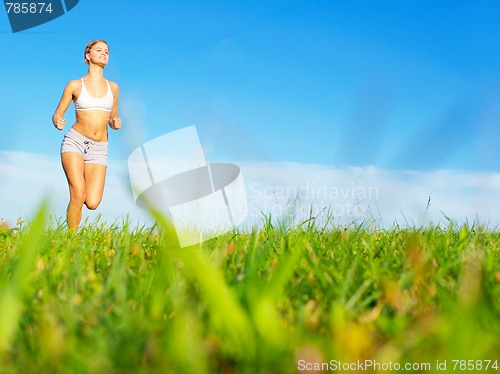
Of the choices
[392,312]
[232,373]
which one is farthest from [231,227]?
[232,373]

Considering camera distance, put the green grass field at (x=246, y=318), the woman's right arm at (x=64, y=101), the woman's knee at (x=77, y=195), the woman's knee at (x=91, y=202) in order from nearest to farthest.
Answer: the green grass field at (x=246, y=318)
the woman's knee at (x=77, y=195)
the woman's right arm at (x=64, y=101)
the woman's knee at (x=91, y=202)

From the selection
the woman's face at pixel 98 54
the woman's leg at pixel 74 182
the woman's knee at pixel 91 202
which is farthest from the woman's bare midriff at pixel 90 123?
the woman's knee at pixel 91 202

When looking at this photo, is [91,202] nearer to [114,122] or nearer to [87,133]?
[87,133]

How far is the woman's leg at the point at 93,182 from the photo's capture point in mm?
8602

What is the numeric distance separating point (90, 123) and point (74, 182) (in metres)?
0.95

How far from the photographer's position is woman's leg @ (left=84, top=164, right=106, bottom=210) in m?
8.60

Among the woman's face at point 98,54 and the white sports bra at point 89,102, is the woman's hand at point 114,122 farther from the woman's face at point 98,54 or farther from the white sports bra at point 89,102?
the woman's face at point 98,54

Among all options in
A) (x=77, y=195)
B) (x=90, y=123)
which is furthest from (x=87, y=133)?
(x=77, y=195)

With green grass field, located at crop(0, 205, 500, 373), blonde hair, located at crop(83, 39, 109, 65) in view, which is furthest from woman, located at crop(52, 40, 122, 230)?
green grass field, located at crop(0, 205, 500, 373)

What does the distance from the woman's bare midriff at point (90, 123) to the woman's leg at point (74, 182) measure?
Answer: 38 cm

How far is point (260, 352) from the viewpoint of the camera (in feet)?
4.94

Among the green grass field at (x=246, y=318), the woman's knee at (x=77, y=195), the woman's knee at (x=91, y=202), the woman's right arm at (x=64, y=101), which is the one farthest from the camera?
the woman's knee at (x=91, y=202)

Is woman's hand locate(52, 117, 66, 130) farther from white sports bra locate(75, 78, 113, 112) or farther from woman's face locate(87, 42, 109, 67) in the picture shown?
woman's face locate(87, 42, 109, 67)

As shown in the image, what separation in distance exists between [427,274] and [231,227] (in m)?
2.52
